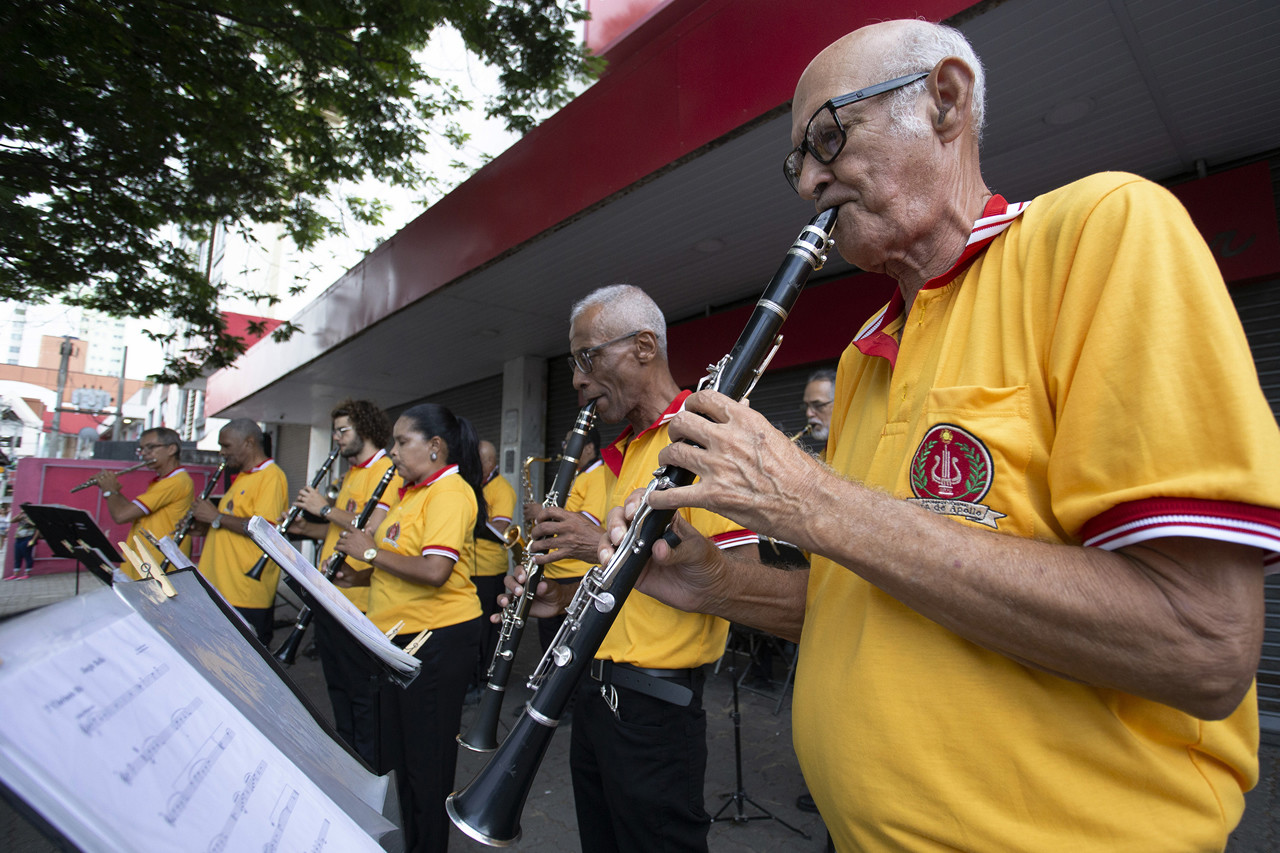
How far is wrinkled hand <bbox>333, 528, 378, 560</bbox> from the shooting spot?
357cm

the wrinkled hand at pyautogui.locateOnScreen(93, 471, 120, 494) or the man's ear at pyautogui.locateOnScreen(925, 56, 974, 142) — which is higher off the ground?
the man's ear at pyautogui.locateOnScreen(925, 56, 974, 142)

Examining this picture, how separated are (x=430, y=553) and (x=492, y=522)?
361 centimetres

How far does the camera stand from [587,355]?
277 centimetres

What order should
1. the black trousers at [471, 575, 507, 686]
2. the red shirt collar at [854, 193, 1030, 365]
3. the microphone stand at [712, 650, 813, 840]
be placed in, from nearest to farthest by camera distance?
the red shirt collar at [854, 193, 1030, 365], the microphone stand at [712, 650, 813, 840], the black trousers at [471, 575, 507, 686]

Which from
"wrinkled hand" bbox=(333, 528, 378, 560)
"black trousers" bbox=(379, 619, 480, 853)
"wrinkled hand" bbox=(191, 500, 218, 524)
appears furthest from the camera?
"wrinkled hand" bbox=(191, 500, 218, 524)

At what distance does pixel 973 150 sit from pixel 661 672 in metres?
1.85

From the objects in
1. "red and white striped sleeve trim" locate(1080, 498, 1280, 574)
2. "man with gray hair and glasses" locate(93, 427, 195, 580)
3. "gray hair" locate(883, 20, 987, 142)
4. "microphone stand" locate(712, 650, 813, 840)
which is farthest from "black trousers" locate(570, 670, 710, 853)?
"man with gray hair and glasses" locate(93, 427, 195, 580)

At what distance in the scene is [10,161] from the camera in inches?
196

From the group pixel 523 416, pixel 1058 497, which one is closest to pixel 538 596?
→ pixel 1058 497

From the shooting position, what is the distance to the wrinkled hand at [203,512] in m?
5.63

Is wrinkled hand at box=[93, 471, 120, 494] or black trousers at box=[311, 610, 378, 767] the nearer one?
black trousers at box=[311, 610, 378, 767]

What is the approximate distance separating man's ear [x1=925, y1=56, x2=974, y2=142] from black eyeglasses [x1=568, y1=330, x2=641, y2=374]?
1.64 meters

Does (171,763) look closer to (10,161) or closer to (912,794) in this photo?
(912,794)

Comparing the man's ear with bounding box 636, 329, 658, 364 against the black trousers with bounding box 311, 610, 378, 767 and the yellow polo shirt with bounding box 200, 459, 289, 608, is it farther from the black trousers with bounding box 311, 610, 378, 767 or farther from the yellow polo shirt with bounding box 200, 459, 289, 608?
the yellow polo shirt with bounding box 200, 459, 289, 608
